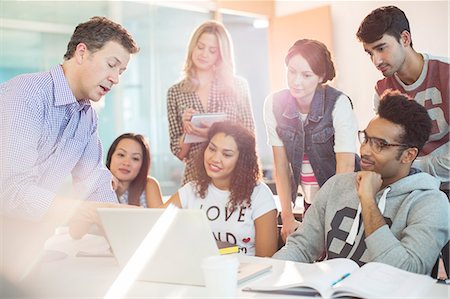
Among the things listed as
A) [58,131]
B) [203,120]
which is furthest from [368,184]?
[58,131]

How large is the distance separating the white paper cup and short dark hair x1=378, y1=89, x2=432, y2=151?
85 cm

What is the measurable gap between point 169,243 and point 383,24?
1083 millimetres

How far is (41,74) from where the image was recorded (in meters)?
1.98

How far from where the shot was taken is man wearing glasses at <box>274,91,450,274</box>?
147 cm

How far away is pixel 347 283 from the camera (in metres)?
1.10

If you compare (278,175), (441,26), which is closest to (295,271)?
(278,175)

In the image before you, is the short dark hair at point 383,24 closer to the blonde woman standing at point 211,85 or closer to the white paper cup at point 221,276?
the blonde woman standing at point 211,85

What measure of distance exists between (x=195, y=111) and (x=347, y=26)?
0.74 metres

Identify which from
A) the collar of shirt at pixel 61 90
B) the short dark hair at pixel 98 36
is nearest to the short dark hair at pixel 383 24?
the short dark hair at pixel 98 36

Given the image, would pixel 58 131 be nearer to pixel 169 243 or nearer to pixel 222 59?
pixel 222 59

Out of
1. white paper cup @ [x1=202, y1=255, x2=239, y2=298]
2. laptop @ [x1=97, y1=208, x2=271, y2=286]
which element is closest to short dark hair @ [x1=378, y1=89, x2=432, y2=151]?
laptop @ [x1=97, y1=208, x2=271, y2=286]

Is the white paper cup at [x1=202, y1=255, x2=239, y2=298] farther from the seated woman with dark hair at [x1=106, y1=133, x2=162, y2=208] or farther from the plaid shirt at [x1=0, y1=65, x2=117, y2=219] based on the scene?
the seated woman with dark hair at [x1=106, y1=133, x2=162, y2=208]

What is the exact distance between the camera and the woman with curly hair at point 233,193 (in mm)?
2020

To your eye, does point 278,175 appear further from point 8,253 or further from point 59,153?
point 8,253
